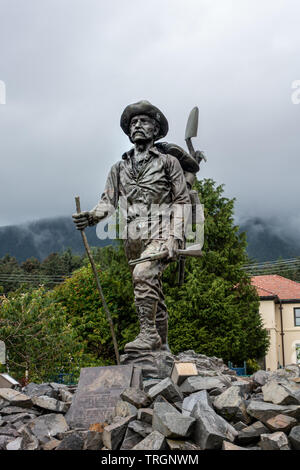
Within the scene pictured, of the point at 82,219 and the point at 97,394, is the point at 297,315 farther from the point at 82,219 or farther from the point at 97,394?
the point at 97,394

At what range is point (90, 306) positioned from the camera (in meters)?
19.2

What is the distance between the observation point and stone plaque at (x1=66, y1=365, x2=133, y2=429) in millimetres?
4531

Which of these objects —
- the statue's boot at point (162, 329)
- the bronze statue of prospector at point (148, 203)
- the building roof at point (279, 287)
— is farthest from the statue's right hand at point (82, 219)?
the building roof at point (279, 287)

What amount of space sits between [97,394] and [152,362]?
762 mm

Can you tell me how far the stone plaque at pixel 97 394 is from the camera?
14.9 feet

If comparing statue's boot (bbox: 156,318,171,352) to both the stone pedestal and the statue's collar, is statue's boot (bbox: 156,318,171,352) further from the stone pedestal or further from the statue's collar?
the statue's collar

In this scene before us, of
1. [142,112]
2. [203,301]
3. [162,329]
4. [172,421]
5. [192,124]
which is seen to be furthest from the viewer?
[203,301]

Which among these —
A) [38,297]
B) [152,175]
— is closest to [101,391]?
[152,175]

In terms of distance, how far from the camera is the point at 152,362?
525 cm

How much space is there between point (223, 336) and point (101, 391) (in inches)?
546

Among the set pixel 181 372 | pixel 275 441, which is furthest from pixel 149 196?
pixel 275 441

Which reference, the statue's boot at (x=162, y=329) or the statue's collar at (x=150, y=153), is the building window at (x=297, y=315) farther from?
the statue's collar at (x=150, y=153)

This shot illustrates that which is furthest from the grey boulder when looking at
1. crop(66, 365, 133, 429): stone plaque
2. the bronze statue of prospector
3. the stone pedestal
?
the bronze statue of prospector

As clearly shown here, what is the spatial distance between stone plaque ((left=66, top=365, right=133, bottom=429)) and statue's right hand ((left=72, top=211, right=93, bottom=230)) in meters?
1.71
